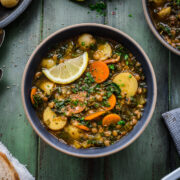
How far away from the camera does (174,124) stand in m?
2.97

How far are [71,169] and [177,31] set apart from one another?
1.97 metres

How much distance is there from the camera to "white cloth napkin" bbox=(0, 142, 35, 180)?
3020mm

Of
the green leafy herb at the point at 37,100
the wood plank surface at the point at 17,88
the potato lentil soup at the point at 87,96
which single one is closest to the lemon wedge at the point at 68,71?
the potato lentil soup at the point at 87,96

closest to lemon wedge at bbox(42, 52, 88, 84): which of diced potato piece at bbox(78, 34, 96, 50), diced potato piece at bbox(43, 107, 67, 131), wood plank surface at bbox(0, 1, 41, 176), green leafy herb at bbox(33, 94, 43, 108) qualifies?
diced potato piece at bbox(78, 34, 96, 50)

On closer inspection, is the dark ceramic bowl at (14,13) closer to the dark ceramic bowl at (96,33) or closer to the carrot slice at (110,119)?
the dark ceramic bowl at (96,33)

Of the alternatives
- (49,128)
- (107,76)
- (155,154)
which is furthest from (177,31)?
(49,128)

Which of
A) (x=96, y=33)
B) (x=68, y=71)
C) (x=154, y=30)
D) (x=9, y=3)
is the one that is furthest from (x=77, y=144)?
(x=9, y=3)

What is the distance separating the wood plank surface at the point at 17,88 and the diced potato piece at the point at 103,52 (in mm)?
760

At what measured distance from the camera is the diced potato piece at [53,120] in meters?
2.77

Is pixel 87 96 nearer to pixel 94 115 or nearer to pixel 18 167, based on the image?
pixel 94 115

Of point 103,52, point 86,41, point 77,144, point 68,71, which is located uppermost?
point 86,41

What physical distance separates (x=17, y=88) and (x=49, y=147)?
0.78 meters

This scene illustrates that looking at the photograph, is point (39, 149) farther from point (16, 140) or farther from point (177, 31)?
point (177, 31)

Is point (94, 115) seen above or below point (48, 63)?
below
